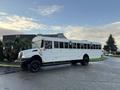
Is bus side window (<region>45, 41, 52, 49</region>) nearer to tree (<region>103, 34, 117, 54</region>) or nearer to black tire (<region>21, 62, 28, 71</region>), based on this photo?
black tire (<region>21, 62, 28, 71</region>)

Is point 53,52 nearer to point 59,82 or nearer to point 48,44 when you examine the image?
point 48,44

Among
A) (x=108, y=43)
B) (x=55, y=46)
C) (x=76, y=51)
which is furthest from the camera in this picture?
(x=108, y=43)

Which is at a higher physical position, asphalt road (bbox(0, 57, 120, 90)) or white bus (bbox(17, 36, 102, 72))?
white bus (bbox(17, 36, 102, 72))

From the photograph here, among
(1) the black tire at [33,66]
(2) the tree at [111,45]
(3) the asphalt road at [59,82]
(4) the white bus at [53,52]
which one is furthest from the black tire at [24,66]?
(2) the tree at [111,45]

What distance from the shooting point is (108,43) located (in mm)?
94875

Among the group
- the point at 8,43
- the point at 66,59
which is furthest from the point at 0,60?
the point at 66,59

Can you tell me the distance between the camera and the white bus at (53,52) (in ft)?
52.1

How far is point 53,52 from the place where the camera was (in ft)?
57.9

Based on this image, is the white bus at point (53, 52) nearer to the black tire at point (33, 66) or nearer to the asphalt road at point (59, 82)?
the black tire at point (33, 66)

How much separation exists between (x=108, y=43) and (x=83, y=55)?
7592 centimetres

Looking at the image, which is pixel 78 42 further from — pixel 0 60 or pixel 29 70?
pixel 0 60

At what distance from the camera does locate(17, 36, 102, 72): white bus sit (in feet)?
52.1

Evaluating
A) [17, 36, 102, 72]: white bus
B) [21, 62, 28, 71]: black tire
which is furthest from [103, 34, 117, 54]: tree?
[21, 62, 28, 71]: black tire

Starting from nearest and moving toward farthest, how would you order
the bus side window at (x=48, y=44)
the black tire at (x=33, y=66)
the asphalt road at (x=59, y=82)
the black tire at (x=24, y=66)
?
the asphalt road at (x=59, y=82)
the black tire at (x=33, y=66)
the black tire at (x=24, y=66)
the bus side window at (x=48, y=44)
